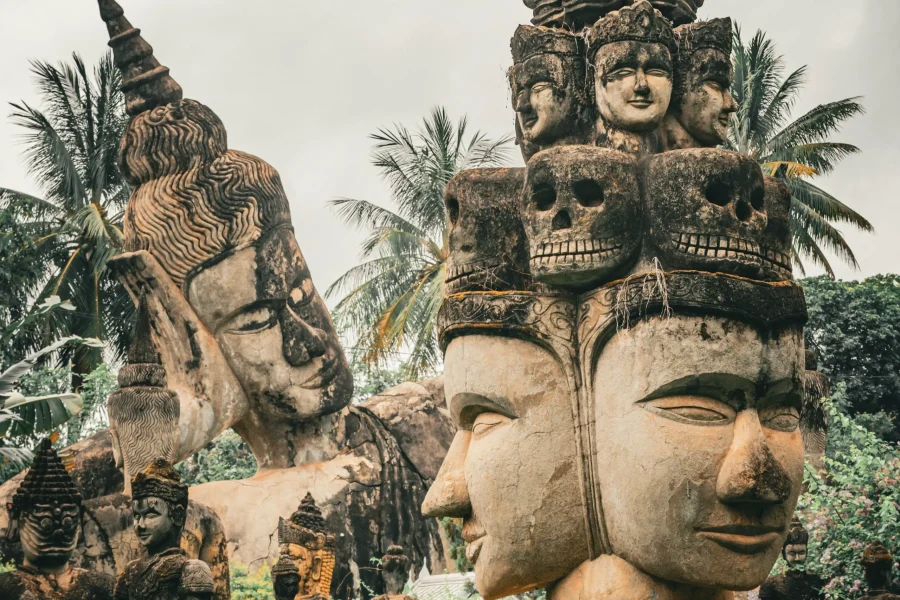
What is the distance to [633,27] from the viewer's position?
5.50m

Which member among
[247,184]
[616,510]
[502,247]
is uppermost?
[247,184]

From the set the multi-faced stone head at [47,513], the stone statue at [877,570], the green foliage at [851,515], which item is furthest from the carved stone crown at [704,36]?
the green foliage at [851,515]

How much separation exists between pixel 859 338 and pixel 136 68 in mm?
12624

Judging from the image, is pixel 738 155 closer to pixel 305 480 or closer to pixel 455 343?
pixel 455 343

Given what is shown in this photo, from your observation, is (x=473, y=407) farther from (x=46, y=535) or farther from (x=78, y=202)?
(x=78, y=202)

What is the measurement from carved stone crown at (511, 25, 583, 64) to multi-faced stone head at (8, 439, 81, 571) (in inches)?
125

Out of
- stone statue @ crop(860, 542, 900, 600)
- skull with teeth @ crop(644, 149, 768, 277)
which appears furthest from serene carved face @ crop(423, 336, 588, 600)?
stone statue @ crop(860, 542, 900, 600)

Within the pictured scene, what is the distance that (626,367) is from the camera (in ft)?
16.5

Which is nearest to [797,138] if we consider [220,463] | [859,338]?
[859,338]

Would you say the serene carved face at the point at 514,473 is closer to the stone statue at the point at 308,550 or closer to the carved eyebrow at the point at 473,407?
the carved eyebrow at the point at 473,407

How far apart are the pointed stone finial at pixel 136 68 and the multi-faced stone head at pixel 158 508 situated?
21.5ft

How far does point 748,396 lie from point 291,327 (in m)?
7.12

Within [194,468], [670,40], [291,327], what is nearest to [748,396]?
[670,40]

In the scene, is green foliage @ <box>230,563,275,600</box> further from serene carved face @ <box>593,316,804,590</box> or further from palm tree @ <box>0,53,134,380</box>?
palm tree @ <box>0,53,134,380</box>
